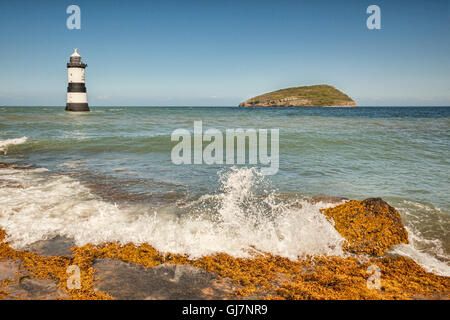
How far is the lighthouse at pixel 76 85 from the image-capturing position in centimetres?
3203

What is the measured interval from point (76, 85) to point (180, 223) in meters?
35.9

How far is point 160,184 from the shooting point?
7480mm

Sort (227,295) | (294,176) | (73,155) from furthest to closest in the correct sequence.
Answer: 1. (73,155)
2. (294,176)
3. (227,295)

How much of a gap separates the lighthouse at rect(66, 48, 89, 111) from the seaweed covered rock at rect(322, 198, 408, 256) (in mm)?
35899

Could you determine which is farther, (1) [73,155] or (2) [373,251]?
(1) [73,155]

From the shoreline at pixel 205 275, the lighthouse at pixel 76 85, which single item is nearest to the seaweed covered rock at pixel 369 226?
the shoreline at pixel 205 275

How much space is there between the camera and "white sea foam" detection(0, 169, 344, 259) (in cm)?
405

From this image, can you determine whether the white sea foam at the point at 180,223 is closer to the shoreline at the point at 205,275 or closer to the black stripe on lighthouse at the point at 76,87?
the shoreline at the point at 205,275

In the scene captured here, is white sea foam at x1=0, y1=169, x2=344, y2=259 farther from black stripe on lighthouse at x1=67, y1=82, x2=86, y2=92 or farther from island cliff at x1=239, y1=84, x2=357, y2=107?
island cliff at x1=239, y1=84, x2=357, y2=107

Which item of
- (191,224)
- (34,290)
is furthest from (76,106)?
(34,290)

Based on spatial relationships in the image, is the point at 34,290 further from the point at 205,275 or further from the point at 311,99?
the point at 311,99
